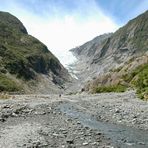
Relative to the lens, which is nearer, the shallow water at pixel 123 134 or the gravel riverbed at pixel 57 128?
the gravel riverbed at pixel 57 128

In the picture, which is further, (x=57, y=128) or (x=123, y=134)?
(x=57, y=128)

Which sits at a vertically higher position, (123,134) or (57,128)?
(123,134)

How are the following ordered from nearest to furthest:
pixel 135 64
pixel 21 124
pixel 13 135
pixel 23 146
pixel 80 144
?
1. pixel 23 146
2. pixel 80 144
3. pixel 13 135
4. pixel 21 124
5. pixel 135 64

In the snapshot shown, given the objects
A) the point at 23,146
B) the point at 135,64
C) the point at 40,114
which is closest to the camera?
the point at 23,146

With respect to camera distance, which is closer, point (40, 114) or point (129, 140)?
point (129, 140)

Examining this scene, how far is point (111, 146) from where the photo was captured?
84.6 feet

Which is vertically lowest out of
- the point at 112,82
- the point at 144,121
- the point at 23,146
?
the point at 23,146

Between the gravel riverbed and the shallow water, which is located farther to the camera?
the shallow water

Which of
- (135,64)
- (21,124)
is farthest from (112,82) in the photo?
(21,124)

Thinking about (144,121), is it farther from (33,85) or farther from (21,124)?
(33,85)

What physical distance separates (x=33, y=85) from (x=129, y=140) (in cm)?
16796

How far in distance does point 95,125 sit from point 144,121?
4743 mm

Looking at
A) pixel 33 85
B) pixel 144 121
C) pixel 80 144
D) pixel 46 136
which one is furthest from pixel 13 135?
pixel 33 85

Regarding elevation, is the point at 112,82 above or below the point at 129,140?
above
